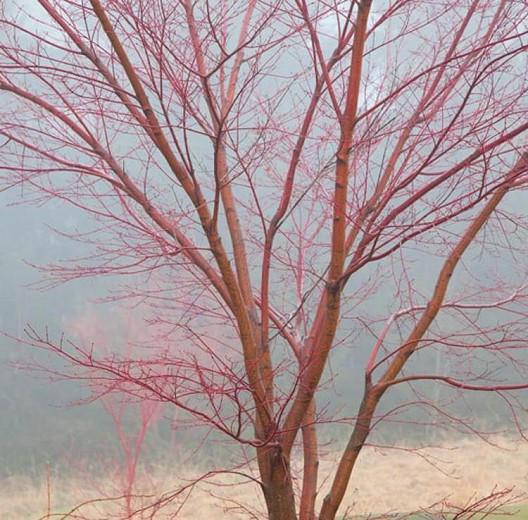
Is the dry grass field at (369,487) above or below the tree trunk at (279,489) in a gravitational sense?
above

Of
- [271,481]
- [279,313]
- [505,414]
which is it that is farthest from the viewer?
[505,414]

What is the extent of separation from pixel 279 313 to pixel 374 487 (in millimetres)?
2119

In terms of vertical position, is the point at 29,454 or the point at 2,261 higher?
the point at 2,261

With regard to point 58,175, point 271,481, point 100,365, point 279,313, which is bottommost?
point 271,481

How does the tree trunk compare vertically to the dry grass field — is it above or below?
below

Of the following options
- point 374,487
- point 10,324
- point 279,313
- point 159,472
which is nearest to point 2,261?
point 10,324

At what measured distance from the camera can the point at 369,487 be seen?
12.7 ft

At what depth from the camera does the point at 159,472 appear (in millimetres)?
3850

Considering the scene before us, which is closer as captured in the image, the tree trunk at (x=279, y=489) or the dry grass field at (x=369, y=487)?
the tree trunk at (x=279, y=489)

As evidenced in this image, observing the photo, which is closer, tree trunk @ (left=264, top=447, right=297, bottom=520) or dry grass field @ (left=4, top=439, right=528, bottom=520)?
tree trunk @ (left=264, top=447, right=297, bottom=520)

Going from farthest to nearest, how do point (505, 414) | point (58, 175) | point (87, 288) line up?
point (58, 175)
point (87, 288)
point (505, 414)

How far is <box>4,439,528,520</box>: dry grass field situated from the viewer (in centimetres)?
370

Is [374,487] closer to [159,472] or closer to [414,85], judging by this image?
[159,472]

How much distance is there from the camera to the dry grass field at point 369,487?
145 inches
